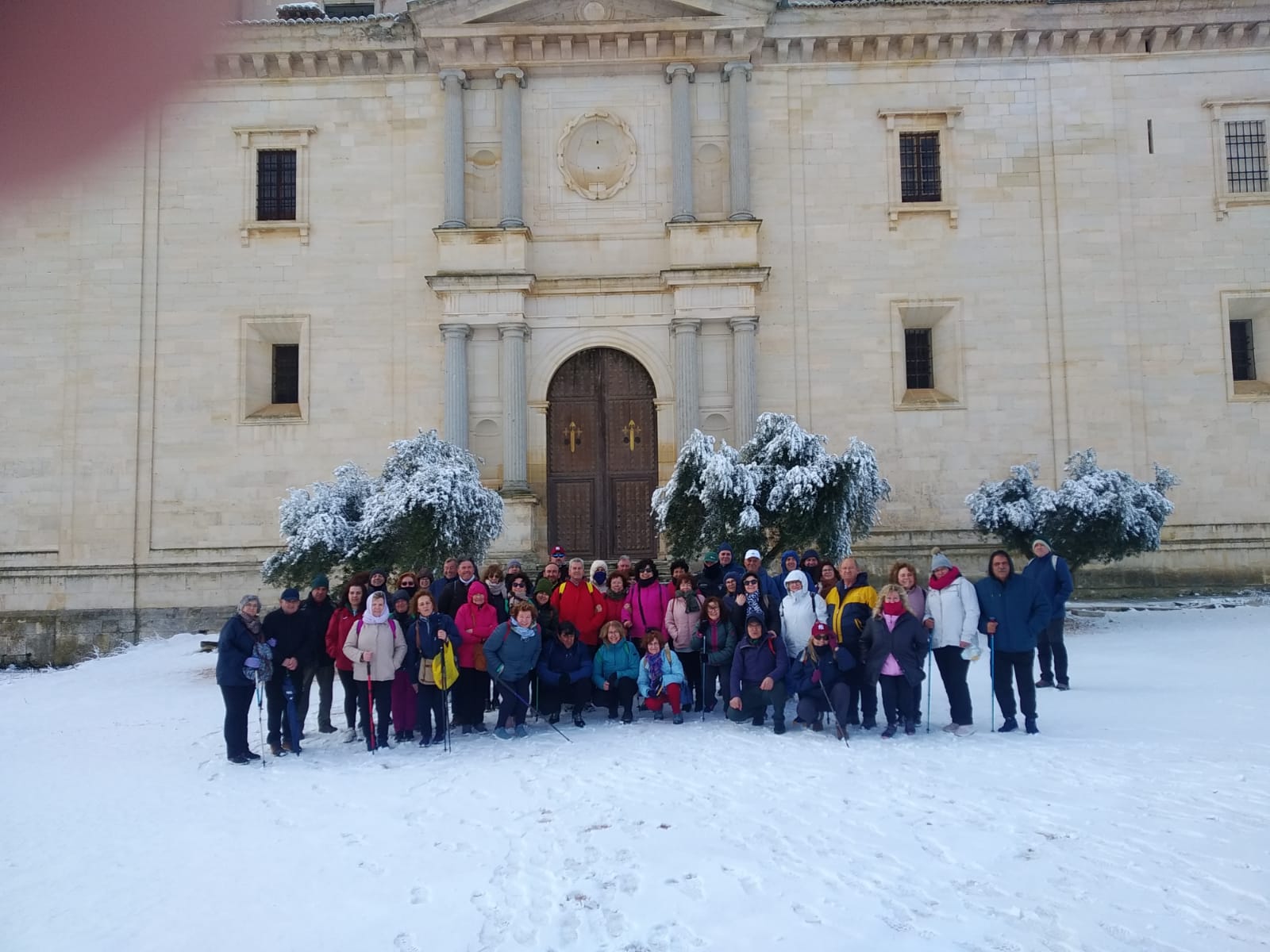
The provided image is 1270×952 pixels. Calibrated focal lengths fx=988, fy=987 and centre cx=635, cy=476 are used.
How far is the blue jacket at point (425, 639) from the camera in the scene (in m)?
9.69

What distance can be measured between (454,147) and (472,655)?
1316 centimetres

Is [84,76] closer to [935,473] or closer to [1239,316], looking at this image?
[935,473]

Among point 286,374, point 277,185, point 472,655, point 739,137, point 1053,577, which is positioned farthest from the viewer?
point 286,374

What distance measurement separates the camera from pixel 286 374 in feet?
68.4

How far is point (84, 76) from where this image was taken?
150cm

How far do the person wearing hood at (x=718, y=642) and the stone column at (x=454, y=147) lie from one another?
1216cm

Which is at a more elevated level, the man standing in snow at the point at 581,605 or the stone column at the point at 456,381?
the stone column at the point at 456,381

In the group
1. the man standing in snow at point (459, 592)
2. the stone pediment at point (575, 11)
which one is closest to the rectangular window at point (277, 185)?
the stone pediment at point (575, 11)

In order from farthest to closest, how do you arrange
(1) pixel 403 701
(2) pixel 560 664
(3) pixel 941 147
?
(3) pixel 941 147
(2) pixel 560 664
(1) pixel 403 701

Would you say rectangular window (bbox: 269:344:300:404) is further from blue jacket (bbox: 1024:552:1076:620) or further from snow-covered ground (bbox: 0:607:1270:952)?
blue jacket (bbox: 1024:552:1076:620)

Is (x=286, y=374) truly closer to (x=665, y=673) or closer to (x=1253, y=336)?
(x=665, y=673)

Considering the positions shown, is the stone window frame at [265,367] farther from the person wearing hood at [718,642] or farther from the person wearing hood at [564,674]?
the person wearing hood at [718,642]

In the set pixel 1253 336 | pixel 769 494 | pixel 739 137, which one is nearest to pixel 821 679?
pixel 769 494

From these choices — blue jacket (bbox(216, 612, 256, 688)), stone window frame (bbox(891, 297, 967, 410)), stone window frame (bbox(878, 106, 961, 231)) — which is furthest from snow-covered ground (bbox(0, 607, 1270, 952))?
stone window frame (bbox(878, 106, 961, 231))
